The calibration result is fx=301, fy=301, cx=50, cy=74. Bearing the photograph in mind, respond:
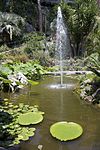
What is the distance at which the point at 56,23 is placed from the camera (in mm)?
20641

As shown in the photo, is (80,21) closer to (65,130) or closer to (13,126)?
(13,126)

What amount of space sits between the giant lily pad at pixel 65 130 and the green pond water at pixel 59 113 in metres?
0.08

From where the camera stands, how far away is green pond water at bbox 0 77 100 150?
536cm

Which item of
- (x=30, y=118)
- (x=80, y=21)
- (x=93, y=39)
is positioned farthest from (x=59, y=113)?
(x=93, y=39)

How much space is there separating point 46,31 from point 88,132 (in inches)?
690

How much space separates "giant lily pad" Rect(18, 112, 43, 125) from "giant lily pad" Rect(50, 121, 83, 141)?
556mm

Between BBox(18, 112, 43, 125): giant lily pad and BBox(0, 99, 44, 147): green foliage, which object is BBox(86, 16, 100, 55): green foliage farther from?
BBox(18, 112, 43, 125): giant lily pad

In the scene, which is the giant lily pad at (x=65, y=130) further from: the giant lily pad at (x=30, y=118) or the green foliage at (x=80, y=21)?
the green foliage at (x=80, y=21)

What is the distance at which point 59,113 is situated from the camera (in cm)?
723

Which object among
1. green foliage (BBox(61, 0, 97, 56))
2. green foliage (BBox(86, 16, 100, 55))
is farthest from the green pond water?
green foliage (BBox(61, 0, 97, 56))

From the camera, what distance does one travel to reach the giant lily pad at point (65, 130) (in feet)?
18.3

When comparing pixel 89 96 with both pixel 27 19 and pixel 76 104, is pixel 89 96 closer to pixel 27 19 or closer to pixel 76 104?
pixel 76 104

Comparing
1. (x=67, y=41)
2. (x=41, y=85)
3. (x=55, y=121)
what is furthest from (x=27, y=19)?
(x=55, y=121)

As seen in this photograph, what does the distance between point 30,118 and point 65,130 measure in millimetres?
1118
